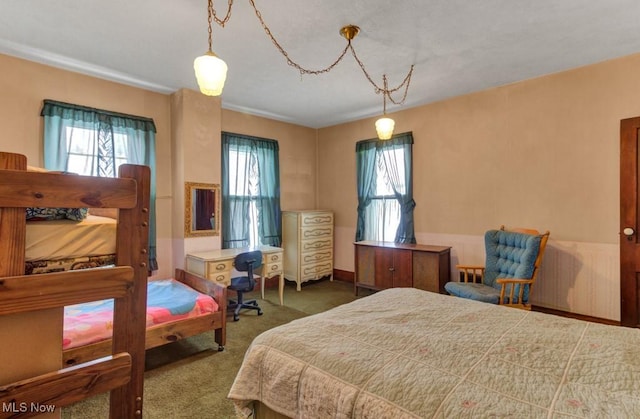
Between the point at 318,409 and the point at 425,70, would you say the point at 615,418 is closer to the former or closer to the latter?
the point at 318,409

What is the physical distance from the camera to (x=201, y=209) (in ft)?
13.1

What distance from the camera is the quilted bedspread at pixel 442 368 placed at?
1.06m

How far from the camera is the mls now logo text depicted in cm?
91

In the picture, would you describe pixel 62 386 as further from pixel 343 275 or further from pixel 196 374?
pixel 343 275

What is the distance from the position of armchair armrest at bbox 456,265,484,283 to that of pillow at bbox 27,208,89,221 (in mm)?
3502

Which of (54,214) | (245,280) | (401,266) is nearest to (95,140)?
(245,280)

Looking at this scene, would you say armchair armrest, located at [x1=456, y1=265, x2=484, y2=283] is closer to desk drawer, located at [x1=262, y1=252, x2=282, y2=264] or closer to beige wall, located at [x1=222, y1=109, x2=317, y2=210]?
desk drawer, located at [x1=262, y1=252, x2=282, y2=264]

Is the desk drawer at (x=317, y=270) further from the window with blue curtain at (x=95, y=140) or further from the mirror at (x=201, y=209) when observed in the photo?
the window with blue curtain at (x=95, y=140)

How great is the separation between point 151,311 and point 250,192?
8.10ft

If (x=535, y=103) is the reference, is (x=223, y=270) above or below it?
below

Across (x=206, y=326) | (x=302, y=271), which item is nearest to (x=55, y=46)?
(x=206, y=326)

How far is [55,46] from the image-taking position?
2.80 meters

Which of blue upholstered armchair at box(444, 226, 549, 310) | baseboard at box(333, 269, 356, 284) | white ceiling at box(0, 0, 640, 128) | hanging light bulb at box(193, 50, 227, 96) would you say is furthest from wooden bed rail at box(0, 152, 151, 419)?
baseboard at box(333, 269, 356, 284)

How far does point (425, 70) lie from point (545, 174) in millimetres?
1771
